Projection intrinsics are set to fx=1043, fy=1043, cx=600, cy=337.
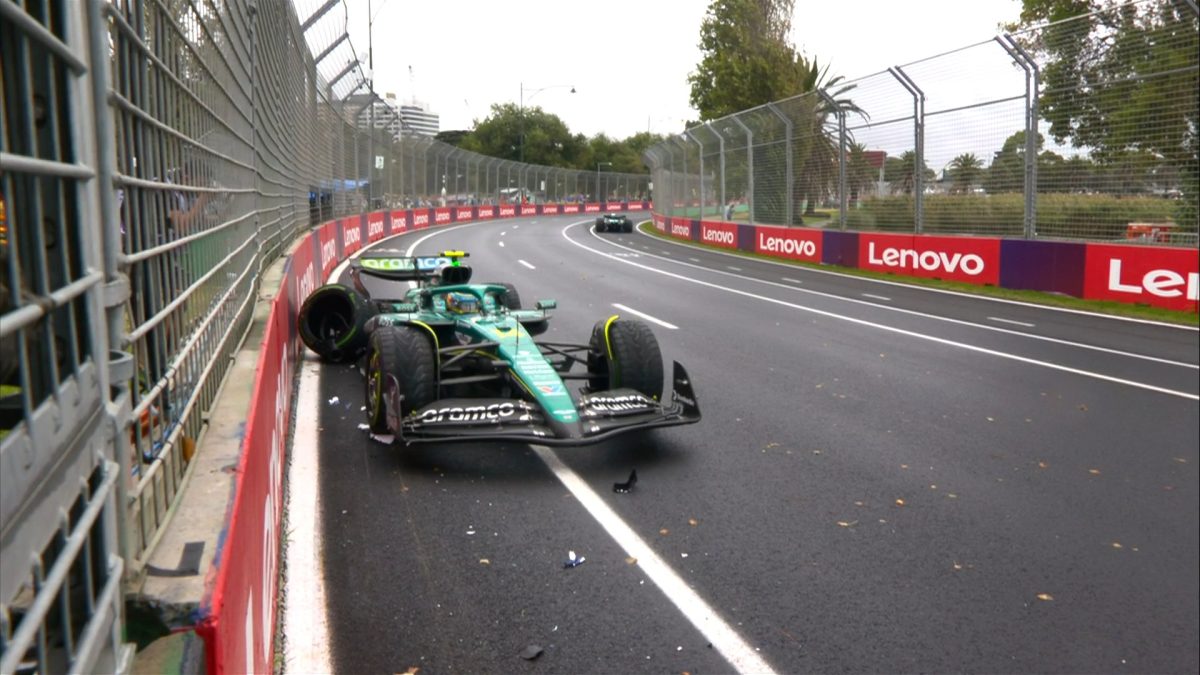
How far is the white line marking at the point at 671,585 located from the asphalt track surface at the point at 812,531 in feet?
0.07

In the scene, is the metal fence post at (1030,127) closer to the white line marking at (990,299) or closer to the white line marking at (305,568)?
the white line marking at (990,299)

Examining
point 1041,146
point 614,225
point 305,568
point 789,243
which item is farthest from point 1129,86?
point 614,225

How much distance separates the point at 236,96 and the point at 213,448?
3.29m

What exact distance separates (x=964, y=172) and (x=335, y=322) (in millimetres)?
13338

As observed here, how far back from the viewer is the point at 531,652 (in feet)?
12.4

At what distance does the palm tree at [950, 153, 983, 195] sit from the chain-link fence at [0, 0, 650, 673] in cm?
1547

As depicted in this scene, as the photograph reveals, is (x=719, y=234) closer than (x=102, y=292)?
No

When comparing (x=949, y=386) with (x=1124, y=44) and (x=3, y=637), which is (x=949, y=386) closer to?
(x=3, y=637)

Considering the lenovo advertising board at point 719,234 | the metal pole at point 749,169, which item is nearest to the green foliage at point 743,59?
the lenovo advertising board at point 719,234

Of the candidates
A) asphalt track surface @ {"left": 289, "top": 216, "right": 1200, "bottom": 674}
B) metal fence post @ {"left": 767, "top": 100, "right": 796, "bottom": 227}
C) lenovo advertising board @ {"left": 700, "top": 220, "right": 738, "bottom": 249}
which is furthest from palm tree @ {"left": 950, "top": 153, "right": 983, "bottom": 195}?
lenovo advertising board @ {"left": 700, "top": 220, "right": 738, "bottom": 249}

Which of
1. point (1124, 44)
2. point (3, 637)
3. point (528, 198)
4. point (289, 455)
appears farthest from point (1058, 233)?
point (528, 198)

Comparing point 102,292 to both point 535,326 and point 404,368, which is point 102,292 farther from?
point 535,326

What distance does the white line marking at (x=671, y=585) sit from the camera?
3.77 metres

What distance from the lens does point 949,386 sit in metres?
8.80
